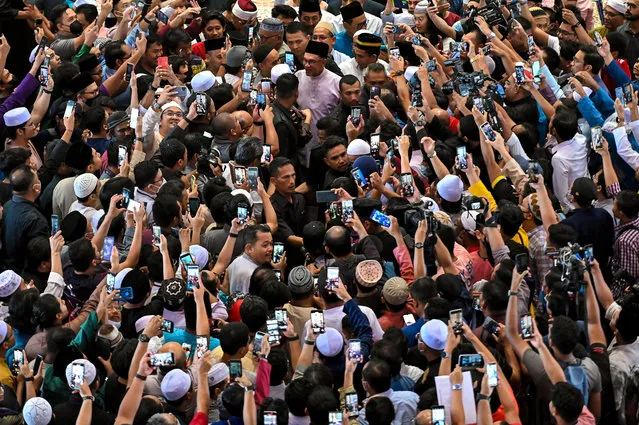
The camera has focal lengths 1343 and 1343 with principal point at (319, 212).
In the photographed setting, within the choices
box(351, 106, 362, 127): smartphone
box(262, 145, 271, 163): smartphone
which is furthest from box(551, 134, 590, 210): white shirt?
box(262, 145, 271, 163): smartphone

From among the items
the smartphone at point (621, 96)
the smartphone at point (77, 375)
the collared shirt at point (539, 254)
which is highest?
the smartphone at point (77, 375)

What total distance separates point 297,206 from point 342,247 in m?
1.37

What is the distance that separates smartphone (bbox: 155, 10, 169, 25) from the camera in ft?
41.6

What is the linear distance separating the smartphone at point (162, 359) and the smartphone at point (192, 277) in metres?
0.78

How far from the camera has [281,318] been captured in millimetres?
8078

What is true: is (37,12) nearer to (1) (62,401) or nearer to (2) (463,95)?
(2) (463,95)

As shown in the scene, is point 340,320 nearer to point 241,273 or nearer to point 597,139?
point 241,273

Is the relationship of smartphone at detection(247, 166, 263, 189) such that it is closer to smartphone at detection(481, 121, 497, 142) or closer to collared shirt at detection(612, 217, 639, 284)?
smartphone at detection(481, 121, 497, 142)

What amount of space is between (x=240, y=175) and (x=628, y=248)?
2875mm

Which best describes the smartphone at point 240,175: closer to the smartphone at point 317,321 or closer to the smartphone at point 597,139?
Answer: the smartphone at point 317,321

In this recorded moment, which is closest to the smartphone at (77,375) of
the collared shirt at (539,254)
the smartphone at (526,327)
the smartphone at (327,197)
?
the smartphone at (526,327)

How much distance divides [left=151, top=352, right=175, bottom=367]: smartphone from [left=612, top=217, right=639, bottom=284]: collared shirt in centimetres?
369

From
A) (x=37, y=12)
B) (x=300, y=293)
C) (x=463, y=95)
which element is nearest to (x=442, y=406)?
(x=300, y=293)

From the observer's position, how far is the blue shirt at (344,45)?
41.7ft
